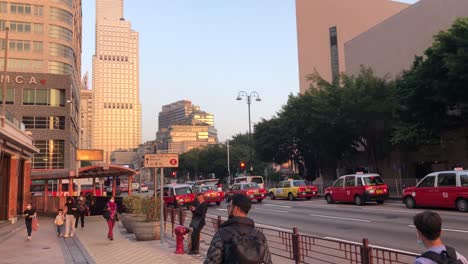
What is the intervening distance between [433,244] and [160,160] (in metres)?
11.4

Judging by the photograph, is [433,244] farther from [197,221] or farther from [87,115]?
[87,115]

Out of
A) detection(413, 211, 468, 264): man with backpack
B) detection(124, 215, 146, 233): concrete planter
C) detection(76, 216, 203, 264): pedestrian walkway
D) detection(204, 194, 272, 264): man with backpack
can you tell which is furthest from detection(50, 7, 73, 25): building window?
detection(413, 211, 468, 264): man with backpack

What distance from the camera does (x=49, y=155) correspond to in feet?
204

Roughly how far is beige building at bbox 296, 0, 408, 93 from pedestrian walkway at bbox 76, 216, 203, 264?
172ft

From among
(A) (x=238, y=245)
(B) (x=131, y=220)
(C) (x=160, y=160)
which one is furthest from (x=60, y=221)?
(A) (x=238, y=245)

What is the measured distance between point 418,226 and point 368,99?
30.8 meters

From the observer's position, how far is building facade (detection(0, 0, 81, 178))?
61.1m

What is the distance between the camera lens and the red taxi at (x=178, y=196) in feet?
97.9

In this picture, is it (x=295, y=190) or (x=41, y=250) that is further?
(x=295, y=190)

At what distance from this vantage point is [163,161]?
14.0 meters

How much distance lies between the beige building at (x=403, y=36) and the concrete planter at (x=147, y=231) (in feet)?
87.8

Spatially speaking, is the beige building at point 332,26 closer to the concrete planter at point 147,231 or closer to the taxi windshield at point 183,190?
the taxi windshield at point 183,190

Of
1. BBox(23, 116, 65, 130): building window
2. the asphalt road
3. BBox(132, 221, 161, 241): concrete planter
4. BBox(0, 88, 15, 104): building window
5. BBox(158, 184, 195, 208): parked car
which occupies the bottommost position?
the asphalt road

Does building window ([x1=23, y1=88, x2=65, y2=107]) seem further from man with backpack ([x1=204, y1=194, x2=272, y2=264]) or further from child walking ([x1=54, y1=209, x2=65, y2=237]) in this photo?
man with backpack ([x1=204, y1=194, x2=272, y2=264])
